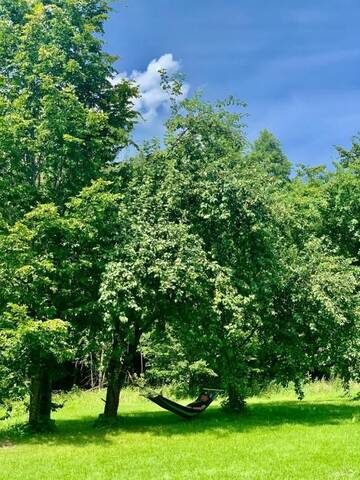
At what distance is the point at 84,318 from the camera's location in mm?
14812

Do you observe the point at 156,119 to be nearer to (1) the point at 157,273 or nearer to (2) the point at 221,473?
(1) the point at 157,273

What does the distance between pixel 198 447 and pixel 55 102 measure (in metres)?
9.52

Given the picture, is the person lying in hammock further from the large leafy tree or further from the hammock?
the large leafy tree

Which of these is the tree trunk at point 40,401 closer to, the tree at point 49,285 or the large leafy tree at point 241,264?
the tree at point 49,285

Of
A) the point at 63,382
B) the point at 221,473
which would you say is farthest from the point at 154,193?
the point at 63,382

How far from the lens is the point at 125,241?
1377 centimetres

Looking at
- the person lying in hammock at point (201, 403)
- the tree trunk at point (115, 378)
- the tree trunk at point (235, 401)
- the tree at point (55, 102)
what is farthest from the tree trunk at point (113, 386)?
the tree at point (55, 102)

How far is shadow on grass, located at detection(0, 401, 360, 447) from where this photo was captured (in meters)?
13.1

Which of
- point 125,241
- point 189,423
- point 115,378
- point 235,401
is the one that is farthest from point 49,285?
point 235,401

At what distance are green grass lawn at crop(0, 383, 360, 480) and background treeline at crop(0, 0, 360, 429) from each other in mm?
1122

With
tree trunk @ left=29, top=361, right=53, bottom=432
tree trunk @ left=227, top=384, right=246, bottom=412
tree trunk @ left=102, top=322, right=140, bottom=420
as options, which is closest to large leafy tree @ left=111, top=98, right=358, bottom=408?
tree trunk @ left=227, top=384, right=246, bottom=412

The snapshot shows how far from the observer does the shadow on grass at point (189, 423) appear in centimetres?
1315

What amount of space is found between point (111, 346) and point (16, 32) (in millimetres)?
10028

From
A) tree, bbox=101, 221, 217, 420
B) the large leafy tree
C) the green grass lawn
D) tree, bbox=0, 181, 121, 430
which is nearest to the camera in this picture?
the green grass lawn
